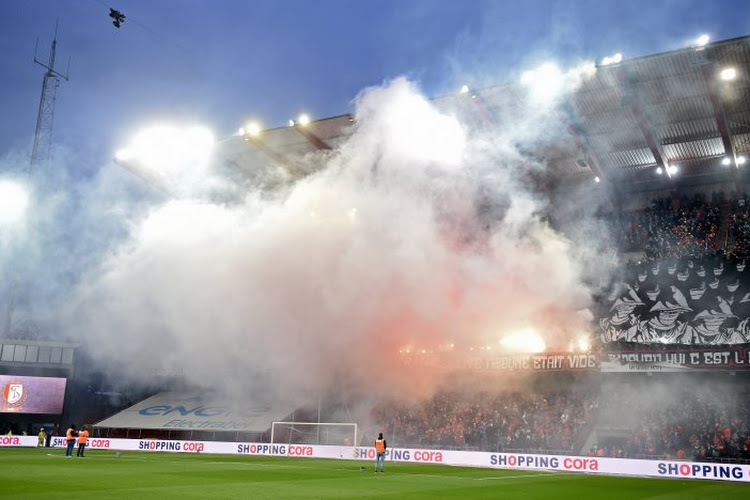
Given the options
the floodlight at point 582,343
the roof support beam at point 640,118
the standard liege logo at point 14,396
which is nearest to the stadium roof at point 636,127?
the roof support beam at point 640,118

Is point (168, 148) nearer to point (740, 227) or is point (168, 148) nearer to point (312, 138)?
point (312, 138)

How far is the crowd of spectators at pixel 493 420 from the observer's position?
29.7 meters

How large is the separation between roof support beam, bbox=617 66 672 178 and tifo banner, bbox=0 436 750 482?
14.1 m

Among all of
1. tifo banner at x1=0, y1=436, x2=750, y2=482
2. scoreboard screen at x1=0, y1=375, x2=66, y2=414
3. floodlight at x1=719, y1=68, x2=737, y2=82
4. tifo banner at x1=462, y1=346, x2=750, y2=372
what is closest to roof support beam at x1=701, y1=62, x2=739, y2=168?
floodlight at x1=719, y1=68, x2=737, y2=82

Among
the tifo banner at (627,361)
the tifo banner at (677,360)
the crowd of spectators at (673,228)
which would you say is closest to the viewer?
the tifo banner at (677,360)

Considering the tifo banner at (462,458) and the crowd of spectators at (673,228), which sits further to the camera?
the crowd of spectators at (673,228)

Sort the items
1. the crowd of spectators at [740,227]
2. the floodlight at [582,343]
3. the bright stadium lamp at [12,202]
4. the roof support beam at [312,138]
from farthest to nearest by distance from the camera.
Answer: the bright stadium lamp at [12,202] < the crowd of spectators at [740,227] < the roof support beam at [312,138] < the floodlight at [582,343]

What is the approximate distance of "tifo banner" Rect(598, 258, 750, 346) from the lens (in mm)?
27391

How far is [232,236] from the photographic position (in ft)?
104

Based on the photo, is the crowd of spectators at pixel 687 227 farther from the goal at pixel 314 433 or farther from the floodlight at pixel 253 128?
the floodlight at pixel 253 128

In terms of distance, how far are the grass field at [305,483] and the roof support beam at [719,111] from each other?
50.1ft

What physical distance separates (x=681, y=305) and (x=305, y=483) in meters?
19.6

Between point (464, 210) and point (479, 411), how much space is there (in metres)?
11.0

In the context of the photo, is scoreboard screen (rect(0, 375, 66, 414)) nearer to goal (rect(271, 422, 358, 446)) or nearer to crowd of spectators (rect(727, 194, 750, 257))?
goal (rect(271, 422, 358, 446))
